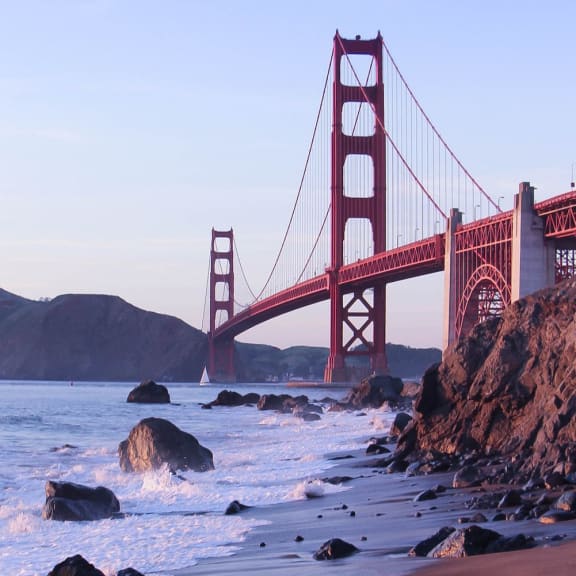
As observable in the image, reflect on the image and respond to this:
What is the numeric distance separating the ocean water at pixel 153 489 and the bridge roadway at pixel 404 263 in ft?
30.6

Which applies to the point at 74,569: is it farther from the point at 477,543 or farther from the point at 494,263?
the point at 494,263

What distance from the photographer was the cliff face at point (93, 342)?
142750mm

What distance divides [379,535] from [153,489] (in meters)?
6.09

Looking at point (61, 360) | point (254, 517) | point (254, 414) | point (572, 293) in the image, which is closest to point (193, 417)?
point (254, 414)

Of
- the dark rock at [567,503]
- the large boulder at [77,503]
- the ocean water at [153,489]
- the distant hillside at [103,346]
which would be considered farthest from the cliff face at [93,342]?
the dark rock at [567,503]

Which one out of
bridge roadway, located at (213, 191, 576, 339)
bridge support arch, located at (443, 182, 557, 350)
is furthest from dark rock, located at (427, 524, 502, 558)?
bridge support arch, located at (443, 182, 557, 350)

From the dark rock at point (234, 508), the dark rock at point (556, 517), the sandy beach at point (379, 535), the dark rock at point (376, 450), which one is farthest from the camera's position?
the dark rock at point (376, 450)

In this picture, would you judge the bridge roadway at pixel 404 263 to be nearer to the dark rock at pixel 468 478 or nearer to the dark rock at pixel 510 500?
the dark rock at pixel 468 478

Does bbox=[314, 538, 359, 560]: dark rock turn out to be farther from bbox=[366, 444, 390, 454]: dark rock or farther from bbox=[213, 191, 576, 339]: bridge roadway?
bbox=[213, 191, 576, 339]: bridge roadway

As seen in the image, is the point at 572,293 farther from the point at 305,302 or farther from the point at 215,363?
the point at 215,363

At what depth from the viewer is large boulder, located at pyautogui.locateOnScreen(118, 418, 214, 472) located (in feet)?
55.7

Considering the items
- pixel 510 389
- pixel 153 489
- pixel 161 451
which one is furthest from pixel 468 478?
pixel 161 451

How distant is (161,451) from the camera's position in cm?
1705

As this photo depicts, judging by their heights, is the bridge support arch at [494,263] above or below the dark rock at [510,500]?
above
